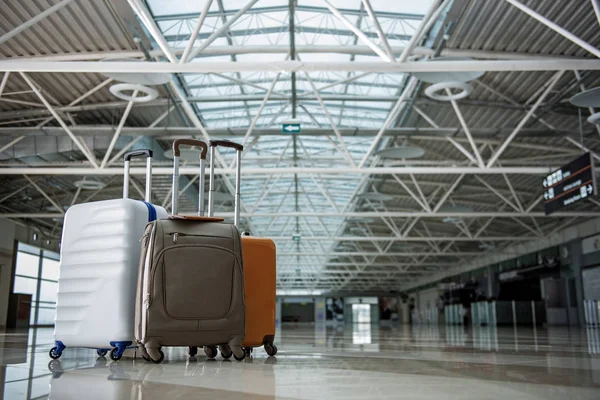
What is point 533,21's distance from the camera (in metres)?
14.7

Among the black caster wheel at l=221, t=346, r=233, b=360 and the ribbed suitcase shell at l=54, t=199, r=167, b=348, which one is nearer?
the ribbed suitcase shell at l=54, t=199, r=167, b=348

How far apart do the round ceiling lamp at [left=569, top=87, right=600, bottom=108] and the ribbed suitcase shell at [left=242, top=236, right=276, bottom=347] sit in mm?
10680

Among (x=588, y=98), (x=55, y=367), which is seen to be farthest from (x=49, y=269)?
(x=55, y=367)

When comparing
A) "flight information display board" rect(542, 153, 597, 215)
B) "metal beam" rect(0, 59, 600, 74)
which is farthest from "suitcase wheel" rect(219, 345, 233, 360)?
"flight information display board" rect(542, 153, 597, 215)

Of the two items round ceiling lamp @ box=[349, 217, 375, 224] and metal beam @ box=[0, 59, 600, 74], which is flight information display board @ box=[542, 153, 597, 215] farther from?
round ceiling lamp @ box=[349, 217, 375, 224]

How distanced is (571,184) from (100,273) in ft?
53.5

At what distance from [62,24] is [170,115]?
7.15 metres

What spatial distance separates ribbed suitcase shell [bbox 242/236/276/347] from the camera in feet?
21.5

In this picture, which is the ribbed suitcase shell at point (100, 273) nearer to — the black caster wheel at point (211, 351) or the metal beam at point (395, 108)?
the black caster wheel at point (211, 351)

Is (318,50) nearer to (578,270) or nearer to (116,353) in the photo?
(116,353)

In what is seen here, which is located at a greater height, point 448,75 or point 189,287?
point 448,75

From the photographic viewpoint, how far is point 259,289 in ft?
21.8

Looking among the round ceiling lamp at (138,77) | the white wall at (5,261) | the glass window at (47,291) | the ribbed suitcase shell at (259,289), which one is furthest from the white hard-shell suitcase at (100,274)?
the glass window at (47,291)

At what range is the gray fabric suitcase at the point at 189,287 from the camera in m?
5.39
